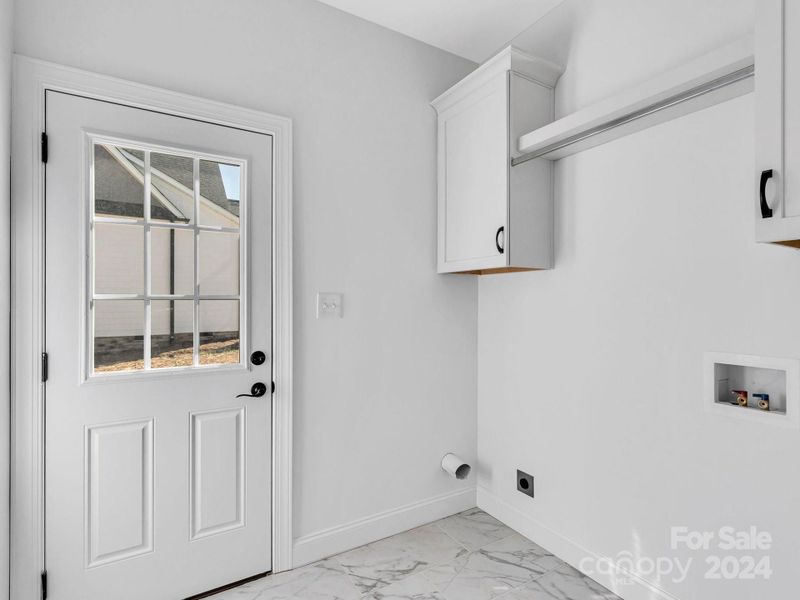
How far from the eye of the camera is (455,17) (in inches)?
87.3

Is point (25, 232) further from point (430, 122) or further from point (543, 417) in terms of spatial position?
point (543, 417)

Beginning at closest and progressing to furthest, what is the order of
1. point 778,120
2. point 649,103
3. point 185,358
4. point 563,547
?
point 778,120 < point 649,103 < point 185,358 < point 563,547

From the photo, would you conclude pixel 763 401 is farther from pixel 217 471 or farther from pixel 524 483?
pixel 217 471

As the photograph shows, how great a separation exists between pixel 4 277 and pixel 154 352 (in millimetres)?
522

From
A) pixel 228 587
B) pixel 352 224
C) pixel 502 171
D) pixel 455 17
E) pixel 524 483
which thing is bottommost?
pixel 228 587

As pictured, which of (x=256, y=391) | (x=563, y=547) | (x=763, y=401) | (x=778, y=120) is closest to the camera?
(x=778, y=120)

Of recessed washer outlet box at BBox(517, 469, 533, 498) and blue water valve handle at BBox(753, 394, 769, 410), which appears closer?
blue water valve handle at BBox(753, 394, 769, 410)

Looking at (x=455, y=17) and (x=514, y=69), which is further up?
(x=455, y=17)

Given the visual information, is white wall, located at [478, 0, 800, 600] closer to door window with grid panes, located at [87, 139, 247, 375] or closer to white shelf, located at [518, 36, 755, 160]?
white shelf, located at [518, 36, 755, 160]

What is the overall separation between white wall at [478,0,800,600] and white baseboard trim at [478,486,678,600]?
1 centimetres

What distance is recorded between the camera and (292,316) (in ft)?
6.61

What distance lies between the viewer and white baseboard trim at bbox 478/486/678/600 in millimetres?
1740

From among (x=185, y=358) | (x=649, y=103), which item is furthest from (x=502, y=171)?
(x=185, y=358)

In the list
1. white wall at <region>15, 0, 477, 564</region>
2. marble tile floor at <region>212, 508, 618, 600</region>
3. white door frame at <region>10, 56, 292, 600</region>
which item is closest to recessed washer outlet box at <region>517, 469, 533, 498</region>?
marble tile floor at <region>212, 508, 618, 600</region>
